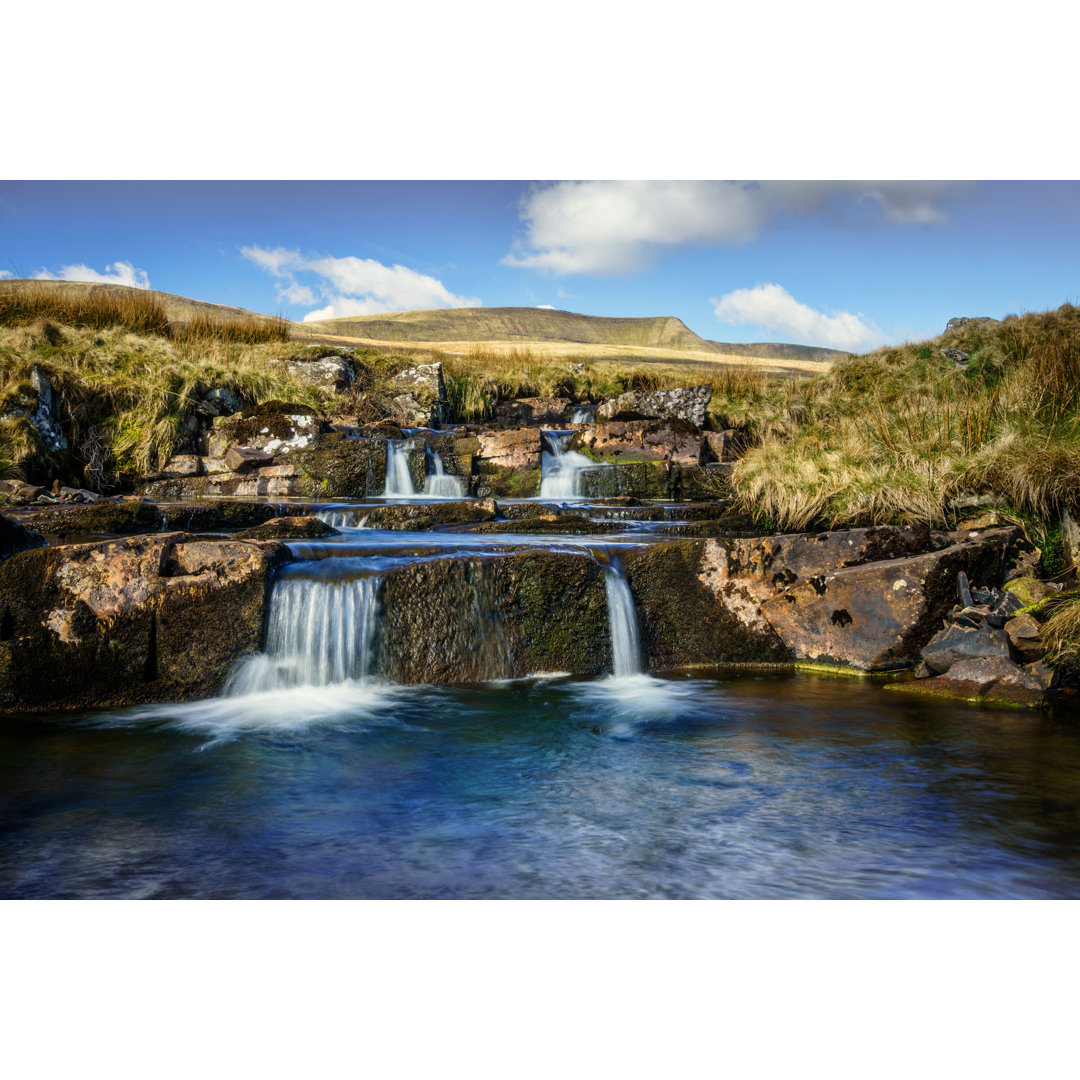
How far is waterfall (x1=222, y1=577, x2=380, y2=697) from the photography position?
4742 mm

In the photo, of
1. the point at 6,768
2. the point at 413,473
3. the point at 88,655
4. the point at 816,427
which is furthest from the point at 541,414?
the point at 6,768

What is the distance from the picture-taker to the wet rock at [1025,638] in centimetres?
473

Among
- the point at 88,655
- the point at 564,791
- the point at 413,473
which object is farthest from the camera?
the point at 413,473

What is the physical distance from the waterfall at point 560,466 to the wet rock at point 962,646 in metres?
5.95

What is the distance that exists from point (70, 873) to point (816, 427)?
29.0 feet

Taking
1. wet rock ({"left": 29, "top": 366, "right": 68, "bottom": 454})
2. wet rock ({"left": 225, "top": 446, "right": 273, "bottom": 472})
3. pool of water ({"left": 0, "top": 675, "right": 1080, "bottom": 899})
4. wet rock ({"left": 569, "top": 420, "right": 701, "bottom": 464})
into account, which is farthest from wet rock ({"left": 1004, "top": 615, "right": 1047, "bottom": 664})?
wet rock ({"left": 29, "top": 366, "right": 68, "bottom": 454})

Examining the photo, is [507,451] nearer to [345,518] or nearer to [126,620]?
[345,518]

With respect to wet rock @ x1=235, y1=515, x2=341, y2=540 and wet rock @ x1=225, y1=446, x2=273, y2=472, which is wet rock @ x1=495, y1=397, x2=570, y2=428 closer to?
wet rock @ x1=225, y1=446, x2=273, y2=472

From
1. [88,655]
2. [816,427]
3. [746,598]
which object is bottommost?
[88,655]

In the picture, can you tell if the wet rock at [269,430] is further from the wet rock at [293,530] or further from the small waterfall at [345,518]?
the wet rock at [293,530]

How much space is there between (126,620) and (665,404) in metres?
10.9

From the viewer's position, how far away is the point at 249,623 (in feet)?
15.5

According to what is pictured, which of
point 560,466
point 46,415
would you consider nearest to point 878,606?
point 560,466

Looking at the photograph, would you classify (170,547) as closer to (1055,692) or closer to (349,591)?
(349,591)
